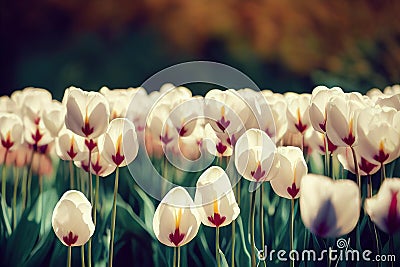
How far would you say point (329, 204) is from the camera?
867 mm

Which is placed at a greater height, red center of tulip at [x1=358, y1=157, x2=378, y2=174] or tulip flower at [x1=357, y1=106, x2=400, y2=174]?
tulip flower at [x1=357, y1=106, x2=400, y2=174]

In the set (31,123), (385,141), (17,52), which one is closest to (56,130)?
(31,123)

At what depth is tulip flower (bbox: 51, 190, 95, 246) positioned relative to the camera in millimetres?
929

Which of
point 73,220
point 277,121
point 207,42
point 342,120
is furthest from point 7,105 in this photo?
point 342,120

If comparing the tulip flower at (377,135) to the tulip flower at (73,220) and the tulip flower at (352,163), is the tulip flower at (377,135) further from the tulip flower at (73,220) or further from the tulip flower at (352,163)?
the tulip flower at (73,220)

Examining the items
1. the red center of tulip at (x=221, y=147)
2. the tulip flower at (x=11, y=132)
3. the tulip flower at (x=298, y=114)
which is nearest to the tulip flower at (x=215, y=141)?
the red center of tulip at (x=221, y=147)

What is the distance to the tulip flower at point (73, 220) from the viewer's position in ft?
3.05

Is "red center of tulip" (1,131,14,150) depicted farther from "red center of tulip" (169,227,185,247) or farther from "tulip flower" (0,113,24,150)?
"red center of tulip" (169,227,185,247)

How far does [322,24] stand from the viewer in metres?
1.04

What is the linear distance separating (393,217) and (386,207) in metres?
0.02

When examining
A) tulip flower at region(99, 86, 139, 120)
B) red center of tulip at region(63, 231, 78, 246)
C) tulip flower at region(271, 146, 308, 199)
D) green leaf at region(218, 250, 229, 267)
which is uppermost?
tulip flower at region(99, 86, 139, 120)

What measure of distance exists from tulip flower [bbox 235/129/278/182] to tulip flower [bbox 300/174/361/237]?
6cm

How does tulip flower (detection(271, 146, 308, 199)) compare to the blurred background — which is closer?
tulip flower (detection(271, 146, 308, 199))

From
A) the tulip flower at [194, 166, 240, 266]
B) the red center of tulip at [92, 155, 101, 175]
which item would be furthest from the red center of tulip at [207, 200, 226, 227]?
the red center of tulip at [92, 155, 101, 175]
